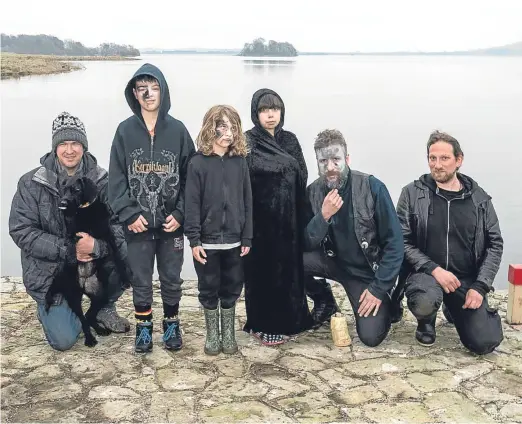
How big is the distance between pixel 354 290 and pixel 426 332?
2.00 feet

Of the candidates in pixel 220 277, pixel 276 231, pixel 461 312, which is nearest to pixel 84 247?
pixel 220 277

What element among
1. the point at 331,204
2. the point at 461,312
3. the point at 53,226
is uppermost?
the point at 331,204

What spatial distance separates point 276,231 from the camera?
4520 mm

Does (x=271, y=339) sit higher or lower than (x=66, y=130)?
lower

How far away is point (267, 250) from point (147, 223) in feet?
2.81

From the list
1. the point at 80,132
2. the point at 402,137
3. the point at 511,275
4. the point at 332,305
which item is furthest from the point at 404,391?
the point at 402,137

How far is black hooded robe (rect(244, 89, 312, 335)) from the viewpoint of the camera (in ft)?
14.6

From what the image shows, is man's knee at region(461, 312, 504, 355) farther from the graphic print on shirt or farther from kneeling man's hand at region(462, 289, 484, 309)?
the graphic print on shirt

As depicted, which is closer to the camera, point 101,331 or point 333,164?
point 333,164

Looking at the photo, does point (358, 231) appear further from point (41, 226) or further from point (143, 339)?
point (41, 226)

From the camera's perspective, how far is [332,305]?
5203mm

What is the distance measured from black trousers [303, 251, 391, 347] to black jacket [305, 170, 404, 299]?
15 cm

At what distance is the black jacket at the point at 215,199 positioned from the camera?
4.25 m

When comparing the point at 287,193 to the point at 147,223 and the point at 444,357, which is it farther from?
the point at 444,357
